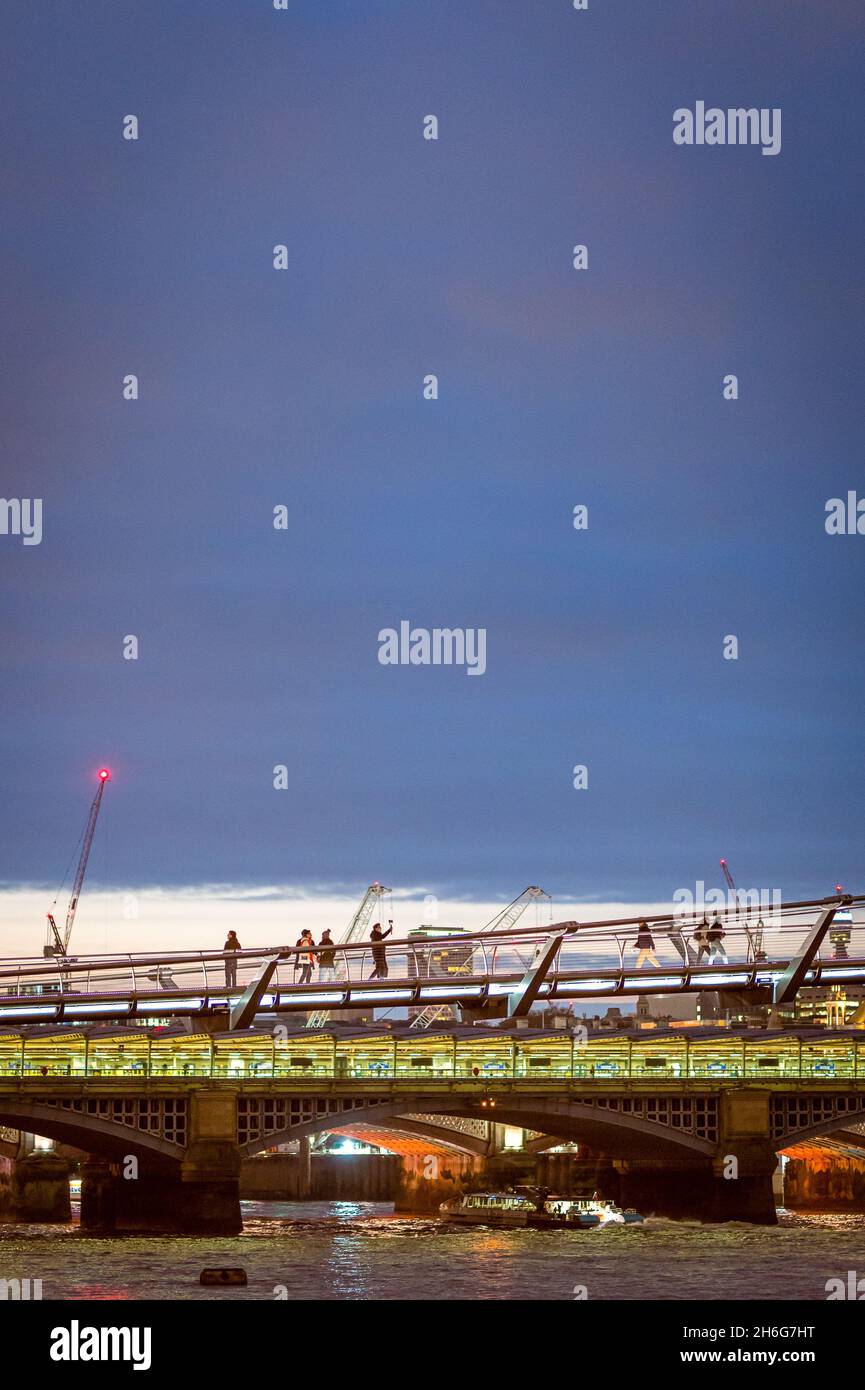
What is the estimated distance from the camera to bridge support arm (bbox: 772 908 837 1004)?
5157 inches

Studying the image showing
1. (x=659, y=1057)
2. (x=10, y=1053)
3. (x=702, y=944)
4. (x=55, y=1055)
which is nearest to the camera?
(x=55, y=1055)

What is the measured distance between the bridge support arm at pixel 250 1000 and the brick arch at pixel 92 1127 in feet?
68.9

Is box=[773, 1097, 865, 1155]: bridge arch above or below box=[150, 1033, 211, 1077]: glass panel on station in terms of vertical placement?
below

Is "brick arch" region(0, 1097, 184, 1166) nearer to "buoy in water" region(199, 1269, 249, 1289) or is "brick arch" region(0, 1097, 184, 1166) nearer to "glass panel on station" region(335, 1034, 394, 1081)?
"glass panel on station" region(335, 1034, 394, 1081)

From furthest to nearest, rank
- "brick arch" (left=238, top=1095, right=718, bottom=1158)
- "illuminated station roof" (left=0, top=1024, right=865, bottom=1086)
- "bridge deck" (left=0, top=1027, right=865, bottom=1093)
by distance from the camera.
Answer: "illuminated station roof" (left=0, top=1024, right=865, bottom=1086), "bridge deck" (left=0, top=1027, right=865, bottom=1093), "brick arch" (left=238, top=1095, right=718, bottom=1158)

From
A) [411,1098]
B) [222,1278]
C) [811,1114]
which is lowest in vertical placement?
[222,1278]

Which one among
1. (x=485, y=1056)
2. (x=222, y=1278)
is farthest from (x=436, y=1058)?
(x=222, y=1278)

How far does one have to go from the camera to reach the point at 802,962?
432ft

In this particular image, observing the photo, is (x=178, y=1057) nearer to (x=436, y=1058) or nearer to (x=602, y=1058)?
(x=436, y=1058)

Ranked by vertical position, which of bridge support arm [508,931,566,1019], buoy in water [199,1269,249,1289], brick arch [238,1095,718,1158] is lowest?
buoy in water [199,1269,249,1289]

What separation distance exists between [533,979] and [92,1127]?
137 ft

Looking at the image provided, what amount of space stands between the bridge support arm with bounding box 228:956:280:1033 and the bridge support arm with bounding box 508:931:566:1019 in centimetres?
1746

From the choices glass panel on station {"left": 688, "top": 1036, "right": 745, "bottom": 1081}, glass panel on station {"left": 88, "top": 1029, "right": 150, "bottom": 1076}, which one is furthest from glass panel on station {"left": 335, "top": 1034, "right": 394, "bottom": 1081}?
glass panel on station {"left": 688, "top": 1036, "right": 745, "bottom": 1081}
